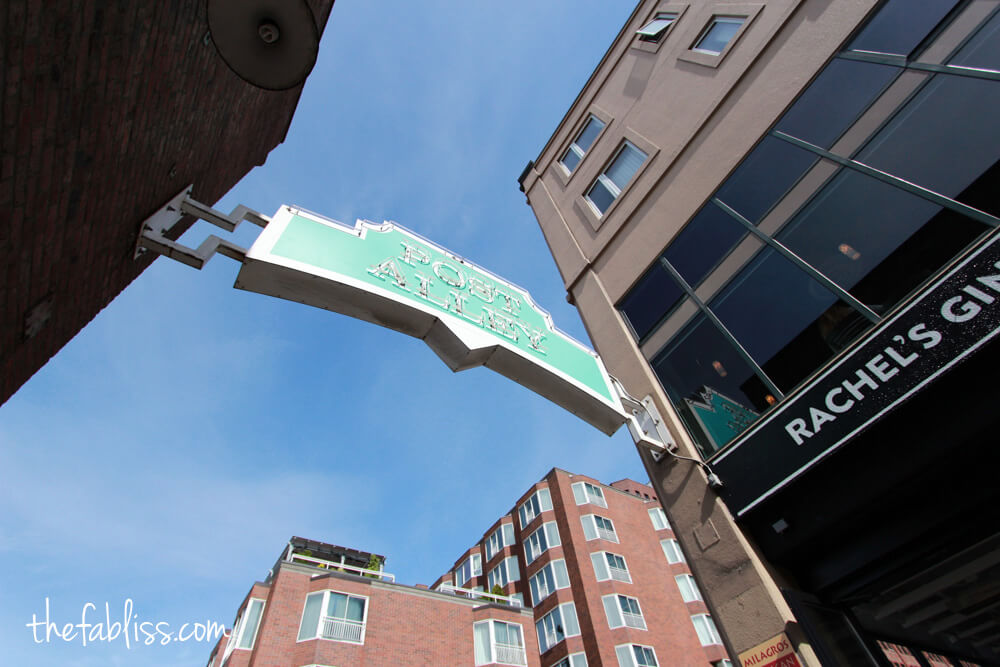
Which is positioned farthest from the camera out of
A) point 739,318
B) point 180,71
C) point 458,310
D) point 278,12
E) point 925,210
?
point 739,318

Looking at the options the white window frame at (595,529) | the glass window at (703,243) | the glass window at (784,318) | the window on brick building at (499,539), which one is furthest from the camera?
the window on brick building at (499,539)

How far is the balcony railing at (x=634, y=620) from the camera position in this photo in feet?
89.5

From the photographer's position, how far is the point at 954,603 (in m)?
5.73

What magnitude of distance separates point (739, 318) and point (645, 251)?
229cm

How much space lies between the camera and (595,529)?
32.0 meters

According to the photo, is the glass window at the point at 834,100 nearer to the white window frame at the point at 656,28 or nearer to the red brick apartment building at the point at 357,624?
the white window frame at the point at 656,28

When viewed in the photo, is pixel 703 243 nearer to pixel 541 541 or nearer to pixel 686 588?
pixel 541 541

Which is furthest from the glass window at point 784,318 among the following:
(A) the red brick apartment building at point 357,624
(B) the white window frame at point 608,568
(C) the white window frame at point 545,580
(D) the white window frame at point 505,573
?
(D) the white window frame at point 505,573

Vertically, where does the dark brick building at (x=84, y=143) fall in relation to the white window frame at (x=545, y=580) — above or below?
above

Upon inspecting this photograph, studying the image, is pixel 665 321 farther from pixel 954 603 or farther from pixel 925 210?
pixel 954 603

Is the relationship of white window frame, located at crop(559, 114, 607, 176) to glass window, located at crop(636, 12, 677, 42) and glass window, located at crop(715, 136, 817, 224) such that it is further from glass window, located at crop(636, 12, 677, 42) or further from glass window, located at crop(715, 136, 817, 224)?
glass window, located at crop(715, 136, 817, 224)

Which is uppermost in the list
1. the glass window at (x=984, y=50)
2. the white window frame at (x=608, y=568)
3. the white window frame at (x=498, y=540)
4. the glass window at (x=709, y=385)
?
the glass window at (x=984, y=50)

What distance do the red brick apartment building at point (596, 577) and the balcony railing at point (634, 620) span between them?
7cm

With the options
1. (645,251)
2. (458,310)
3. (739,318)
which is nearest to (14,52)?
(458,310)
